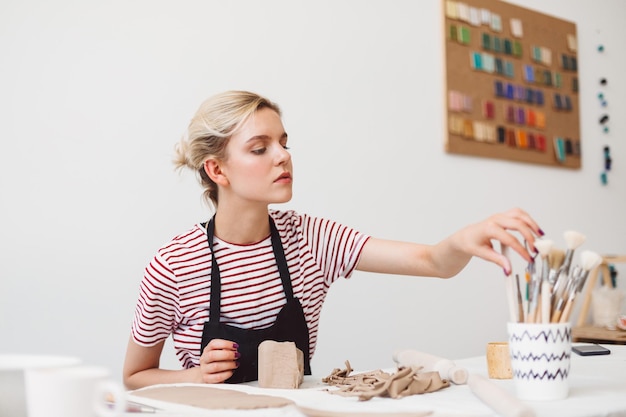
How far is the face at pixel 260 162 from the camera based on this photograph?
1554mm

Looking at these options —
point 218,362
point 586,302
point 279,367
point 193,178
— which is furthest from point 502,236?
point 586,302

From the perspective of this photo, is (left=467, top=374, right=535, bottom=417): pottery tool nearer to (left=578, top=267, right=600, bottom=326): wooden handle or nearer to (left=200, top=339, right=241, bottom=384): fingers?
(left=200, top=339, right=241, bottom=384): fingers

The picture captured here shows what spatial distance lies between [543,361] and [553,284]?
11 cm

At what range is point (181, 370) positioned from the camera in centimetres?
144

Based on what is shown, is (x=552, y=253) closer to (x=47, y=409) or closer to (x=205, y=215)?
(x=47, y=409)

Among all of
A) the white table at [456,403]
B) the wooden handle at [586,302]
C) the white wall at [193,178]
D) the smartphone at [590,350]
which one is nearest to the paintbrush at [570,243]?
the white table at [456,403]

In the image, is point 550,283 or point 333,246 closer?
point 550,283

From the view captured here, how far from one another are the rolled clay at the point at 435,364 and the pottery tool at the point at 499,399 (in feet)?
0.29

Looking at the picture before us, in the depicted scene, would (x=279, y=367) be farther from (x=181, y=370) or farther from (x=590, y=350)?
(x=590, y=350)

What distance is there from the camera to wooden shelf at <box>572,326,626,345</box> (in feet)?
10.3

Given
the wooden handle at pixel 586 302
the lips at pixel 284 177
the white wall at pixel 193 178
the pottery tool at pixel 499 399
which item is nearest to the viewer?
the pottery tool at pixel 499 399

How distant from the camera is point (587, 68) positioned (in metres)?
4.02

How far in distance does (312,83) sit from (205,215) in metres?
0.74

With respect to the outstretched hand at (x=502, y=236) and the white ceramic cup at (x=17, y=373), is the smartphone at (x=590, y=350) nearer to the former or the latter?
the outstretched hand at (x=502, y=236)
